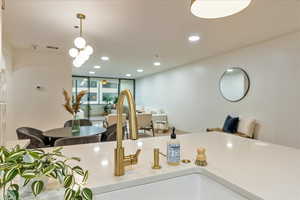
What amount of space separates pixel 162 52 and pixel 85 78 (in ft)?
20.8

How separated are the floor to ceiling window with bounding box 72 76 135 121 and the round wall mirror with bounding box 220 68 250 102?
6258mm

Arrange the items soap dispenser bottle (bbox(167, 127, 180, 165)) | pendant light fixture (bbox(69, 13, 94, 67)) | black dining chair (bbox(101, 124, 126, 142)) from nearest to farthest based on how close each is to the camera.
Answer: soap dispenser bottle (bbox(167, 127, 180, 165)) → pendant light fixture (bbox(69, 13, 94, 67)) → black dining chair (bbox(101, 124, 126, 142))

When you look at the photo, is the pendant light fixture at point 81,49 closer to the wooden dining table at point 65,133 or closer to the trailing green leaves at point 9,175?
the wooden dining table at point 65,133

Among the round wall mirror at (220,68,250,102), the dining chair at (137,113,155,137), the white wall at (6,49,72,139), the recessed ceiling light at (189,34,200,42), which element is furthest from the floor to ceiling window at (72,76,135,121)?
the recessed ceiling light at (189,34,200,42)

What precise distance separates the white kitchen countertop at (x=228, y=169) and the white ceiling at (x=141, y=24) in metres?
1.80

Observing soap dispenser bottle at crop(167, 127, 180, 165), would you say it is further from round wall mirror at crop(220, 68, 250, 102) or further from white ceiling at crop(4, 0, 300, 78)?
round wall mirror at crop(220, 68, 250, 102)

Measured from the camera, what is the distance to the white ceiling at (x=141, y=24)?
2.15 m

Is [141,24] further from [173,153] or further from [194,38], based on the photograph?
[173,153]

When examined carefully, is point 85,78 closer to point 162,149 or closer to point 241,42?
point 241,42

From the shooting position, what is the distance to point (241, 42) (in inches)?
141

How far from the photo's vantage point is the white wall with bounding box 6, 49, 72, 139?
12.9 ft

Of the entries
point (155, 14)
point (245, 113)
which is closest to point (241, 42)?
point (245, 113)

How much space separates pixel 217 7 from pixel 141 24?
1.97m

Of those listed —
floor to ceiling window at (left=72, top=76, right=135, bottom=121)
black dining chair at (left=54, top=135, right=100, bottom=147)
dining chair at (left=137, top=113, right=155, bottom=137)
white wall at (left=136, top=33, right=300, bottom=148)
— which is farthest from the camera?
floor to ceiling window at (left=72, top=76, right=135, bottom=121)
